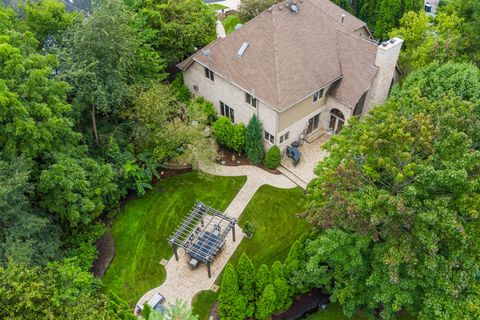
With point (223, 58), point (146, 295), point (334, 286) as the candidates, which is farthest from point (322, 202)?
point (223, 58)

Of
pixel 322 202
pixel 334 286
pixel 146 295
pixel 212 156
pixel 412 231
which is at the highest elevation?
pixel 412 231

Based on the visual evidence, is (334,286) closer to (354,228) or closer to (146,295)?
(354,228)

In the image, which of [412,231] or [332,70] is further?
[332,70]

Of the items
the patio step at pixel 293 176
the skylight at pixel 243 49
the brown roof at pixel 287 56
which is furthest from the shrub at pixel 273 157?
the skylight at pixel 243 49

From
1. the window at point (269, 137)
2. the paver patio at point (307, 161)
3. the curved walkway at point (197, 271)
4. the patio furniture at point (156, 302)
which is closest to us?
the patio furniture at point (156, 302)

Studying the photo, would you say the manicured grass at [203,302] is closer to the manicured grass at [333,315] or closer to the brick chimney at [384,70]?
the manicured grass at [333,315]

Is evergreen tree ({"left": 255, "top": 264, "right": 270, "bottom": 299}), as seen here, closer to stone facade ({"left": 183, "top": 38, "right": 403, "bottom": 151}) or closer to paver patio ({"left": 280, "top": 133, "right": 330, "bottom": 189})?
paver patio ({"left": 280, "top": 133, "right": 330, "bottom": 189})

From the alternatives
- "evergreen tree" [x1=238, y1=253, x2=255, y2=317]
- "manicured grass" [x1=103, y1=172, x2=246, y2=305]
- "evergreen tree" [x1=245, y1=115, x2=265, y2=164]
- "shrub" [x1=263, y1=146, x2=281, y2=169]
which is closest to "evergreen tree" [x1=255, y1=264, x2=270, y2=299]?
"evergreen tree" [x1=238, y1=253, x2=255, y2=317]
